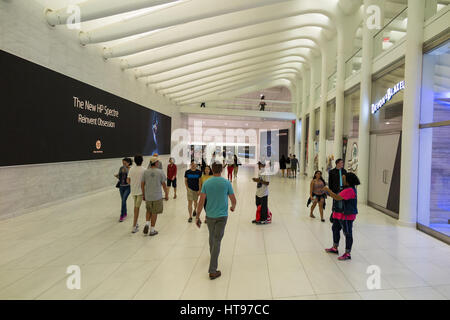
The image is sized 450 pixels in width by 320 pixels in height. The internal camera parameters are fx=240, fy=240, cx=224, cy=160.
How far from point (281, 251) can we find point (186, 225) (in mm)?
2434

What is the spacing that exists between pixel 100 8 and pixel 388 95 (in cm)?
871

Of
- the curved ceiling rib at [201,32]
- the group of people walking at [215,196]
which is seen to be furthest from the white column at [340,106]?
the group of people walking at [215,196]

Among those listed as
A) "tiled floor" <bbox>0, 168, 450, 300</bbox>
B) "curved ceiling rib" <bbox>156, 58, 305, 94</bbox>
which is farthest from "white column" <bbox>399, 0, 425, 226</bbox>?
"curved ceiling rib" <bbox>156, 58, 305, 94</bbox>

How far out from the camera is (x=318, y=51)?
51.6 ft

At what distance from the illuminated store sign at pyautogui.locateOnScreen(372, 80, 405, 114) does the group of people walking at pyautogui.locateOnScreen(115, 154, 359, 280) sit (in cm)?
351

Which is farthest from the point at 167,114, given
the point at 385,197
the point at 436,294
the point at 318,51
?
the point at 436,294

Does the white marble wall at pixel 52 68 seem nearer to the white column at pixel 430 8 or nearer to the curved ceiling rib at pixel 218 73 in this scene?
the curved ceiling rib at pixel 218 73

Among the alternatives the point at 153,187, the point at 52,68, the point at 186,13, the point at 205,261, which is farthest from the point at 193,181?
the point at 52,68

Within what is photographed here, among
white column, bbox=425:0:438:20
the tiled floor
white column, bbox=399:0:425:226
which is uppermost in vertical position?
white column, bbox=425:0:438:20

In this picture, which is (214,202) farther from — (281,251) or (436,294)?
(436,294)

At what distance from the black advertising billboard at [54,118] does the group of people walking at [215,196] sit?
2931 mm

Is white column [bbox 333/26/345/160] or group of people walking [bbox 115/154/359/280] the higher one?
white column [bbox 333/26/345/160]

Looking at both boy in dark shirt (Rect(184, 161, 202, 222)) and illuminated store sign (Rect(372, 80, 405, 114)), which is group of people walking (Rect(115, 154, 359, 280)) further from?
illuminated store sign (Rect(372, 80, 405, 114))

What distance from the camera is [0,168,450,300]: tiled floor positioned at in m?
3.03
